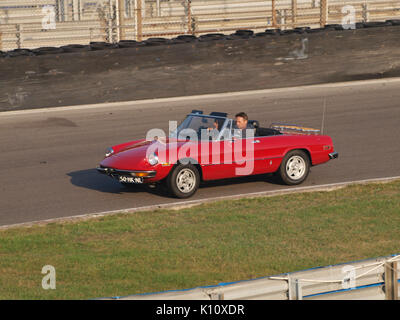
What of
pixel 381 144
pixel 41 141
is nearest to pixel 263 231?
pixel 381 144

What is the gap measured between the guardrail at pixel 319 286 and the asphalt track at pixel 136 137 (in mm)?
5281

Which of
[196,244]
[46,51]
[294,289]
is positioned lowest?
[294,289]

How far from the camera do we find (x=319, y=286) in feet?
17.0

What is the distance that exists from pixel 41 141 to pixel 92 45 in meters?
3.71

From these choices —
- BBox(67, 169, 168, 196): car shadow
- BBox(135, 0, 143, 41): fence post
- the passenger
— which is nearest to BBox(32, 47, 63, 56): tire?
BBox(135, 0, 143, 41): fence post

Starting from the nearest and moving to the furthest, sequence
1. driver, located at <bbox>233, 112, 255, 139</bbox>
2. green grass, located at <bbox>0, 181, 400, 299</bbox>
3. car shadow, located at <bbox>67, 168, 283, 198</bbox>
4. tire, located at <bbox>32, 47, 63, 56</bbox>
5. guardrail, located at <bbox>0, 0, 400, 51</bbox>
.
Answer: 1. green grass, located at <bbox>0, 181, 400, 299</bbox>
2. driver, located at <bbox>233, 112, 255, 139</bbox>
3. car shadow, located at <bbox>67, 168, 283, 198</bbox>
4. tire, located at <bbox>32, 47, 63, 56</bbox>
5. guardrail, located at <bbox>0, 0, 400, 51</bbox>

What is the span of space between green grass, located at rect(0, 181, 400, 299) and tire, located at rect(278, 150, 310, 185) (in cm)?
78

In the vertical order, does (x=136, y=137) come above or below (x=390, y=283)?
above

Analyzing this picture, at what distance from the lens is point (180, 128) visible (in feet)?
36.9

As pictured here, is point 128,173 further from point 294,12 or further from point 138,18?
point 294,12

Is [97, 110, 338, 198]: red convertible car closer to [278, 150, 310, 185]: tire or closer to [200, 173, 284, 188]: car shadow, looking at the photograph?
[278, 150, 310, 185]: tire

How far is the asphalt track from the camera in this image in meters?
10.8

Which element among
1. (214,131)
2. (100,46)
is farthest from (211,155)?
(100,46)

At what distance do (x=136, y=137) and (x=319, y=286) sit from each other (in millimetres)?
10167
